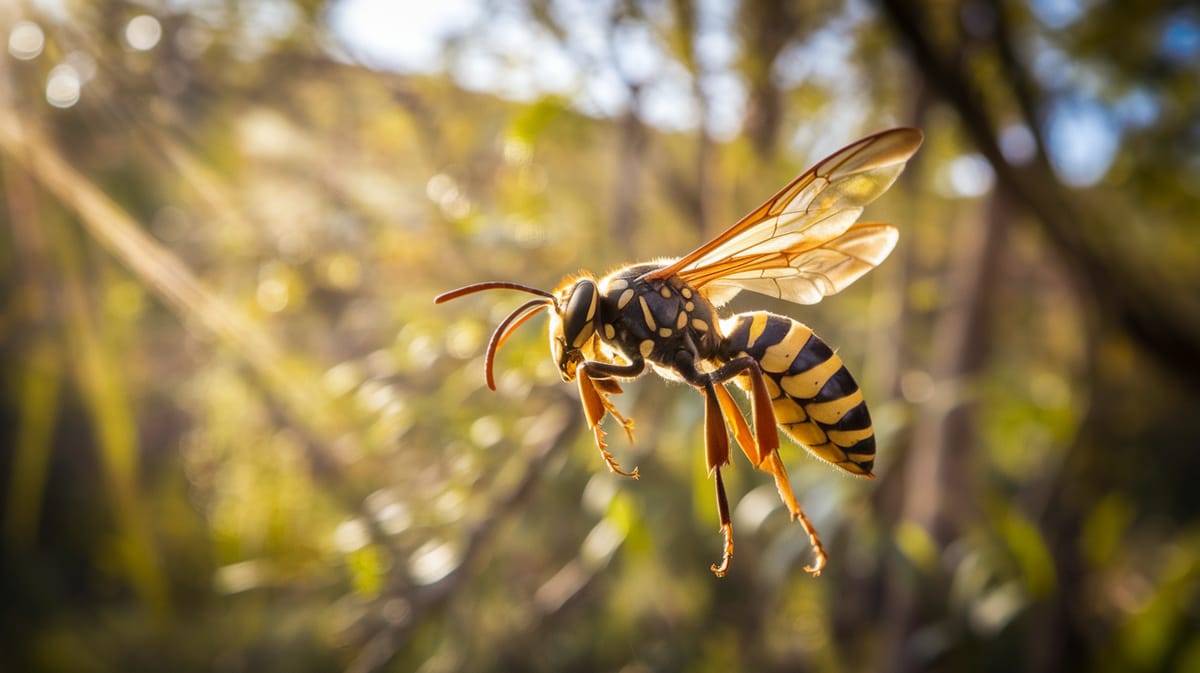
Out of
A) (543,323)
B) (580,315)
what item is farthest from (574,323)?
(543,323)

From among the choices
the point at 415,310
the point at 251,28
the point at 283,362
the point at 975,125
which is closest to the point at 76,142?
the point at 251,28

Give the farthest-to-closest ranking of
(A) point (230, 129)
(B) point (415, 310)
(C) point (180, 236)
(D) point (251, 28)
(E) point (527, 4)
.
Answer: (C) point (180, 236) < (A) point (230, 129) < (D) point (251, 28) < (E) point (527, 4) < (B) point (415, 310)

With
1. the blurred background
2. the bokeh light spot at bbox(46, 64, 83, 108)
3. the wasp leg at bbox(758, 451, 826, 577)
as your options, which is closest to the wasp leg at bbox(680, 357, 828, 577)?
the wasp leg at bbox(758, 451, 826, 577)

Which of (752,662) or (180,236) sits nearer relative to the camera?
(752,662)

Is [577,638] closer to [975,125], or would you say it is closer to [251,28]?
[975,125]

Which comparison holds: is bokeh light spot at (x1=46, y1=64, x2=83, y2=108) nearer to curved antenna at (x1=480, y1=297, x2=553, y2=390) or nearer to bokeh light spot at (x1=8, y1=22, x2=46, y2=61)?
bokeh light spot at (x1=8, y1=22, x2=46, y2=61)

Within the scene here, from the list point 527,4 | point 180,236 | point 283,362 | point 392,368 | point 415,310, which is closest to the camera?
point 392,368

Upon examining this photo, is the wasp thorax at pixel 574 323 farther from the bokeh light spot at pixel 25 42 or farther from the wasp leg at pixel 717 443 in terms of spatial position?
the bokeh light spot at pixel 25 42
